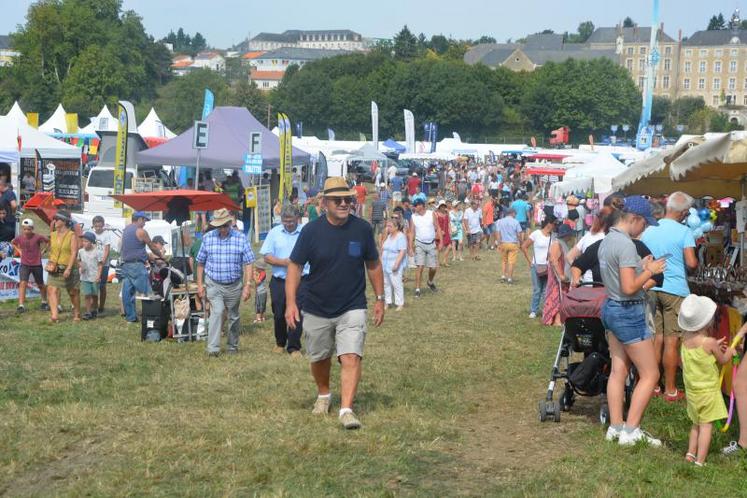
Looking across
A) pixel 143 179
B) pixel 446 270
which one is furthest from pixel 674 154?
pixel 143 179

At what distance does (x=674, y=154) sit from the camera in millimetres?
9016

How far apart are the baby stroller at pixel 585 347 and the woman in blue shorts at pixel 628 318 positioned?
0.55 meters

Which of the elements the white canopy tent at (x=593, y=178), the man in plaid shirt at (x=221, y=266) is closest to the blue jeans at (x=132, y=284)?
the man in plaid shirt at (x=221, y=266)

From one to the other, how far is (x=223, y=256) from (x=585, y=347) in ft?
14.1

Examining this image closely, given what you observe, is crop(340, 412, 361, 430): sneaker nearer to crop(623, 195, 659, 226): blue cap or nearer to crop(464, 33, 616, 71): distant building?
crop(623, 195, 659, 226): blue cap

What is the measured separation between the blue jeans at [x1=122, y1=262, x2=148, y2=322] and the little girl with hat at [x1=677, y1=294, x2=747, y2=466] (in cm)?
868

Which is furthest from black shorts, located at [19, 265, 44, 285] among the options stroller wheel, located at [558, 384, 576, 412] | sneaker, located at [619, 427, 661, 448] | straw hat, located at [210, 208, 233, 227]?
sneaker, located at [619, 427, 661, 448]

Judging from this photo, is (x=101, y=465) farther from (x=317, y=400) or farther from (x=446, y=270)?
(x=446, y=270)

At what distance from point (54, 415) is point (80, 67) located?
86.7 m

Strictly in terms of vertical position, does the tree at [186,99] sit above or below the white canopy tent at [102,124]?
above

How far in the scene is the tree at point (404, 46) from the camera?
157m

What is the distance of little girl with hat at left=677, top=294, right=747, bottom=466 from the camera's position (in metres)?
6.37

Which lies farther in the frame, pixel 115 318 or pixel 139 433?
pixel 115 318

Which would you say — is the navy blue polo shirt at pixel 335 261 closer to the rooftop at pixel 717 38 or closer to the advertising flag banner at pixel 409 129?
the advertising flag banner at pixel 409 129
